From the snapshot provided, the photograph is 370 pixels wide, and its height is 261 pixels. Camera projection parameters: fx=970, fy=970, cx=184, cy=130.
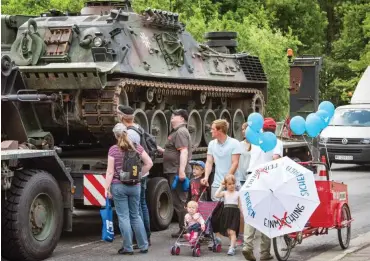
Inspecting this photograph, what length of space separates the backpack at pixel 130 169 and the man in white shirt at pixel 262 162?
4.35 ft

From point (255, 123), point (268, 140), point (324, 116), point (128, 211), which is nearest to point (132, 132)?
point (128, 211)

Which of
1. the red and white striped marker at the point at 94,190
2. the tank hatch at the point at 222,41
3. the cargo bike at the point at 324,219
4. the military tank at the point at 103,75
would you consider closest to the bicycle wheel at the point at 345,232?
the cargo bike at the point at 324,219

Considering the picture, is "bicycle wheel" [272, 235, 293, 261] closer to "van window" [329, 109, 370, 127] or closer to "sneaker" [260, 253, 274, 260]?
"sneaker" [260, 253, 274, 260]

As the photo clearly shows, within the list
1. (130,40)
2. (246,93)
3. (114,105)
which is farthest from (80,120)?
(246,93)

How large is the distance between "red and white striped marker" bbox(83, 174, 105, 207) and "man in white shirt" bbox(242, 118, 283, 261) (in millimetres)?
2927

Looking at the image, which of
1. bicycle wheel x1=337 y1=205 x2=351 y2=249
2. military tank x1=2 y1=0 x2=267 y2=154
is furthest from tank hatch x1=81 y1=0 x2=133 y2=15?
bicycle wheel x1=337 y1=205 x2=351 y2=249

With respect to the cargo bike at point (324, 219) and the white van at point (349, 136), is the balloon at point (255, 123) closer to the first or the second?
the cargo bike at point (324, 219)

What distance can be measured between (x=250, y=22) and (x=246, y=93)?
2126 centimetres

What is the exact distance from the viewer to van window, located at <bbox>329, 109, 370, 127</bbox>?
1048 inches

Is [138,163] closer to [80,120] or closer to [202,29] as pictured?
[80,120]

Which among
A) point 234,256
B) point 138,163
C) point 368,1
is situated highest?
point 368,1

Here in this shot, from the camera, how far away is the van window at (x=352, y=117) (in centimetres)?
2662

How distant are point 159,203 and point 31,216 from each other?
3472 mm

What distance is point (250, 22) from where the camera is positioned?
4112cm
